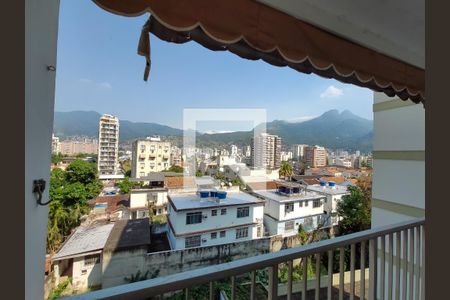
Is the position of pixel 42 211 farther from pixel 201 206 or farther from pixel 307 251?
pixel 307 251

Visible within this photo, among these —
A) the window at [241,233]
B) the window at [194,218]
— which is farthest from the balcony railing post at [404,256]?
the window at [194,218]

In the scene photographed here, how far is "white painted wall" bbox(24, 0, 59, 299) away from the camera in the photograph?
593mm

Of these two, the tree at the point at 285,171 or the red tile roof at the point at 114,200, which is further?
the tree at the point at 285,171

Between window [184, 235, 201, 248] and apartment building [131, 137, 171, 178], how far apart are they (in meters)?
0.46

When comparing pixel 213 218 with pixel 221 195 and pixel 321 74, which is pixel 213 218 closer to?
→ pixel 221 195

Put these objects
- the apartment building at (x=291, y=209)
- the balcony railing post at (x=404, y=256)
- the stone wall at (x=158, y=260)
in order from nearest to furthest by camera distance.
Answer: the stone wall at (x=158, y=260)
the balcony railing post at (x=404, y=256)
the apartment building at (x=291, y=209)

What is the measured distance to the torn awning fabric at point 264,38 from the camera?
2.55 ft

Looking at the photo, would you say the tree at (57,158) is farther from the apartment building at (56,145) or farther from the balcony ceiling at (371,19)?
the balcony ceiling at (371,19)

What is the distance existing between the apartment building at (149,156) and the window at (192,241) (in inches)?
18.3

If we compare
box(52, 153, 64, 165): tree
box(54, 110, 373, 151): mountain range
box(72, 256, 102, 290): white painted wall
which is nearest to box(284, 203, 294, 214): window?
box(54, 110, 373, 151): mountain range

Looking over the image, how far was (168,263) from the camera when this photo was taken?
4.33 ft

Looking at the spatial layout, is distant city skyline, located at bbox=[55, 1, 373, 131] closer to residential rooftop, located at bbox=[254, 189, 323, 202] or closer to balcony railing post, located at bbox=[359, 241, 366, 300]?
residential rooftop, located at bbox=[254, 189, 323, 202]

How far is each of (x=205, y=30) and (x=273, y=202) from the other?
1.17 m

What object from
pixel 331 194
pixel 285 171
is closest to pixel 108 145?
pixel 285 171
